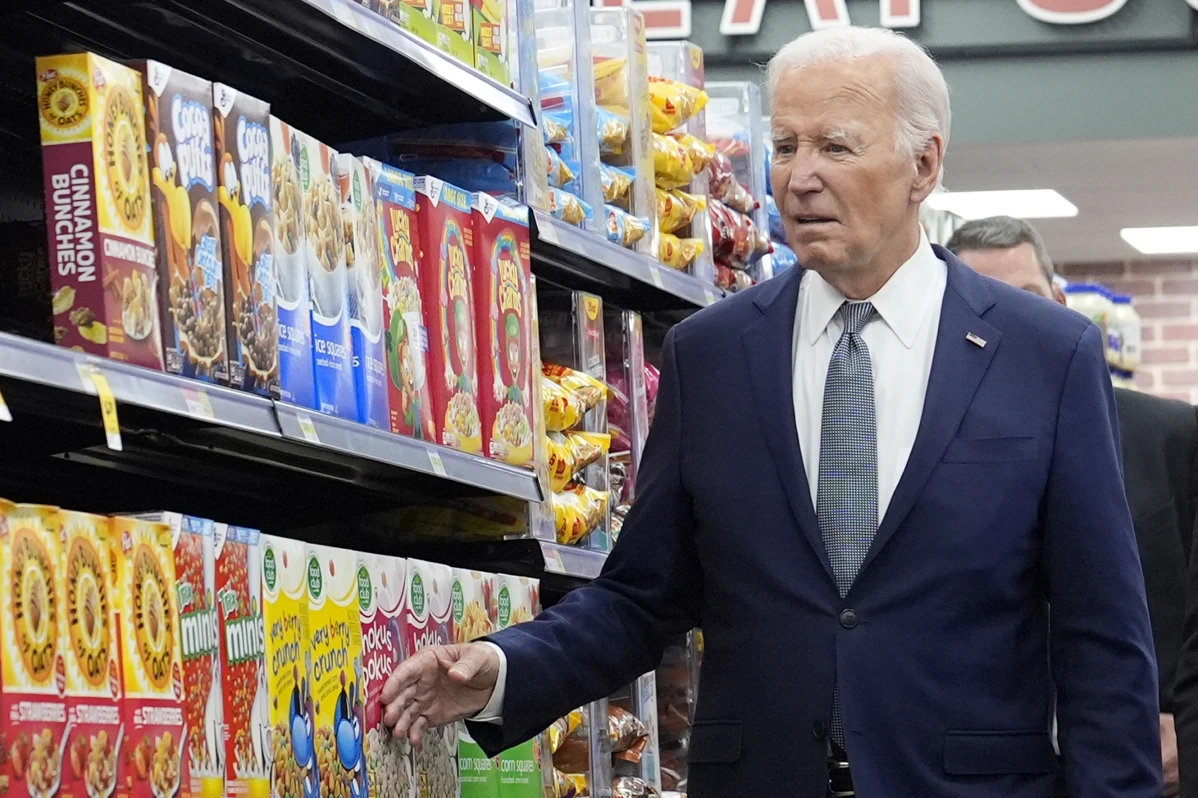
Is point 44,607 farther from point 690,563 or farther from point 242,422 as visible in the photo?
point 690,563

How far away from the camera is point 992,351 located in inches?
91.5

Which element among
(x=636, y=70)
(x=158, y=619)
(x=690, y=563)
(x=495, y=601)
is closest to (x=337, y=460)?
(x=495, y=601)

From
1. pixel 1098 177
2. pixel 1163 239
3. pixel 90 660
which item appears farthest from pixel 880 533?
pixel 1163 239

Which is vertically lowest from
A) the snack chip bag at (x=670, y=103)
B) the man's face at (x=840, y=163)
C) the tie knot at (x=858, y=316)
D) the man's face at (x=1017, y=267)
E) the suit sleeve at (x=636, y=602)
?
the suit sleeve at (x=636, y=602)

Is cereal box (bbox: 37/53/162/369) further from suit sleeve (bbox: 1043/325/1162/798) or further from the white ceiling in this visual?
the white ceiling

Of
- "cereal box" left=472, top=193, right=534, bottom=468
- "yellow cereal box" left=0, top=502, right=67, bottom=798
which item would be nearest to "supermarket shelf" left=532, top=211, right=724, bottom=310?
"cereal box" left=472, top=193, right=534, bottom=468

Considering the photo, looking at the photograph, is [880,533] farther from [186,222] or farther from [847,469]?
[186,222]

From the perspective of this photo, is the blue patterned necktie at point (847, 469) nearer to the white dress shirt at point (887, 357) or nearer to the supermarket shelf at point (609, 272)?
the white dress shirt at point (887, 357)

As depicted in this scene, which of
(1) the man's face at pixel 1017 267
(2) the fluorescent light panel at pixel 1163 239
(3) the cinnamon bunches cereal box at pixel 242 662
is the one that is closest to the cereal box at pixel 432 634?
(3) the cinnamon bunches cereal box at pixel 242 662

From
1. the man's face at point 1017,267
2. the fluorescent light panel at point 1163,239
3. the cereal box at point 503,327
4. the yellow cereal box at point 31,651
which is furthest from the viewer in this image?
the fluorescent light panel at point 1163,239

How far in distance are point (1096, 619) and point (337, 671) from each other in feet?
2.97

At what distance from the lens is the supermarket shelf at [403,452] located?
79.0 inches

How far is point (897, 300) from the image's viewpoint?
93.4 inches

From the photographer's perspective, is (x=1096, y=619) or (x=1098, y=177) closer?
Result: (x=1096, y=619)
